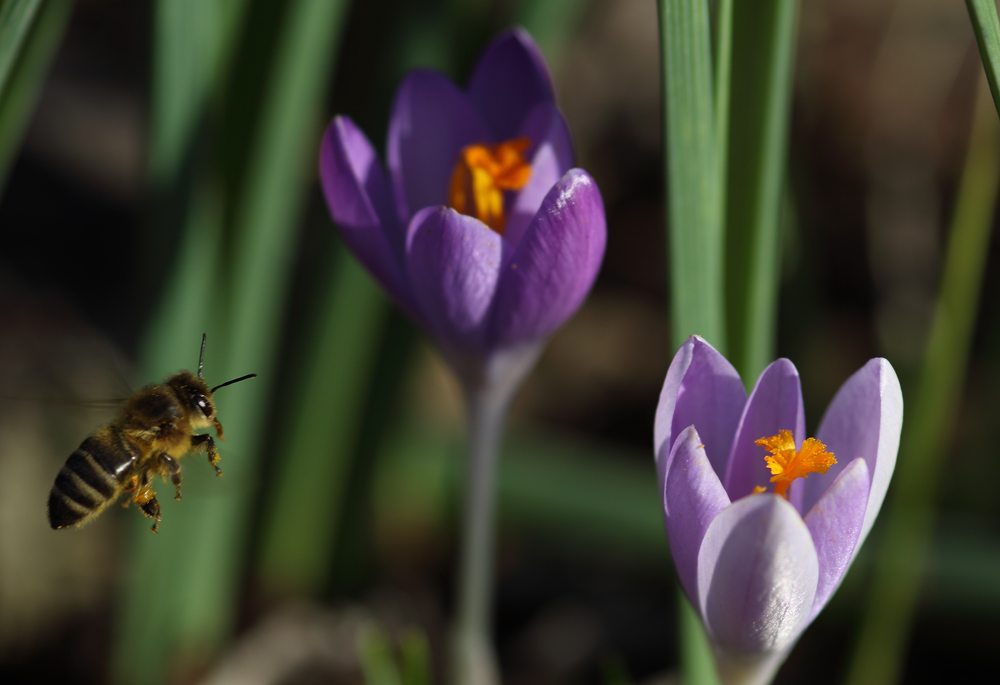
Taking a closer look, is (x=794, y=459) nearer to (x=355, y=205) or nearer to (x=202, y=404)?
(x=355, y=205)

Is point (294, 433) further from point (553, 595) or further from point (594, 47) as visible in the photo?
point (594, 47)

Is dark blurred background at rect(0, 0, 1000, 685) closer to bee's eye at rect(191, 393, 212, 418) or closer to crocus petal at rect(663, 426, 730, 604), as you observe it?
bee's eye at rect(191, 393, 212, 418)

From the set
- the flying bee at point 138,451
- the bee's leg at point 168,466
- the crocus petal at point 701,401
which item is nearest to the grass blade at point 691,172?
the crocus petal at point 701,401

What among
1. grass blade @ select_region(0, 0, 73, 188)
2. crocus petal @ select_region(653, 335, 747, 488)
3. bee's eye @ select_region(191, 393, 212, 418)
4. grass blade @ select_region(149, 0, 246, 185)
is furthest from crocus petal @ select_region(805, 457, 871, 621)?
grass blade @ select_region(149, 0, 246, 185)

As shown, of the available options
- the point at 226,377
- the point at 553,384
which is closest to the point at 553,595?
the point at 553,384

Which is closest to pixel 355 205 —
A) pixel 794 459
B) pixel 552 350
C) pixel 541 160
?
pixel 541 160

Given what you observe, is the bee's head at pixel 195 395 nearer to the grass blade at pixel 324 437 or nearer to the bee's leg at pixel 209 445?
the bee's leg at pixel 209 445

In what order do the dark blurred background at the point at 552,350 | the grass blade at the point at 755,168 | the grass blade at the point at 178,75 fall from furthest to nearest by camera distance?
the dark blurred background at the point at 552,350 → the grass blade at the point at 178,75 → the grass blade at the point at 755,168

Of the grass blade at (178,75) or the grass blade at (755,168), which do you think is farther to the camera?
the grass blade at (178,75)
